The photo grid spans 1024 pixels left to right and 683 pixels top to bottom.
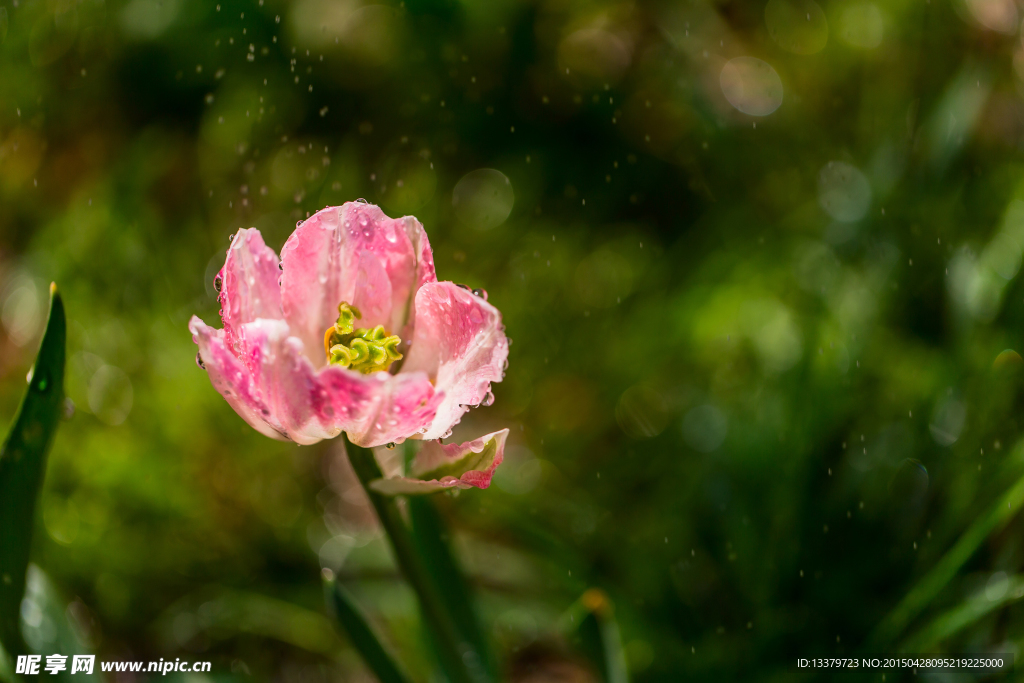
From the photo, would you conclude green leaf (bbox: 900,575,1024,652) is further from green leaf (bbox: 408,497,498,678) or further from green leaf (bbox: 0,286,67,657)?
green leaf (bbox: 0,286,67,657)

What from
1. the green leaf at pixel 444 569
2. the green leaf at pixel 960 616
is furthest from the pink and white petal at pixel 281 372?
the green leaf at pixel 960 616

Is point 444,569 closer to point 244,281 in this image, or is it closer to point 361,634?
point 361,634

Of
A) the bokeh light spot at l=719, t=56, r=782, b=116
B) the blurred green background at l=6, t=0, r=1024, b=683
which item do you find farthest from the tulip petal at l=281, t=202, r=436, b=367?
the bokeh light spot at l=719, t=56, r=782, b=116

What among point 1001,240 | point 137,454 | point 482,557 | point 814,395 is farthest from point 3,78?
point 1001,240

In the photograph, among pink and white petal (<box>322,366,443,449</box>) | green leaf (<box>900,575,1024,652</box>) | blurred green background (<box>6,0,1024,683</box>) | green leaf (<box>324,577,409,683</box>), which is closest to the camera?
pink and white petal (<box>322,366,443,449</box>)

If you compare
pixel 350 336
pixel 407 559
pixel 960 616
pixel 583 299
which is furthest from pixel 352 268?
pixel 583 299

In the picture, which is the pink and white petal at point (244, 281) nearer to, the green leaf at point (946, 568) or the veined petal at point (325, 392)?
the veined petal at point (325, 392)

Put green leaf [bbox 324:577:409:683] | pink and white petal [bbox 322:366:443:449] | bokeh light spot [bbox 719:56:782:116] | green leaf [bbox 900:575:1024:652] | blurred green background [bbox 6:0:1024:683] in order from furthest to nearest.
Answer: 1. bokeh light spot [bbox 719:56:782:116]
2. blurred green background [bbox 6:0:1024:683]
3. green leaf [bbox 900:575:1024:652]
4. green leaf [bbox 324:577:409:683]
5. pink and white petal [bbox 322:366:443:449]

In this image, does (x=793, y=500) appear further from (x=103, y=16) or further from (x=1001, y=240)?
(x=103, y=16)
